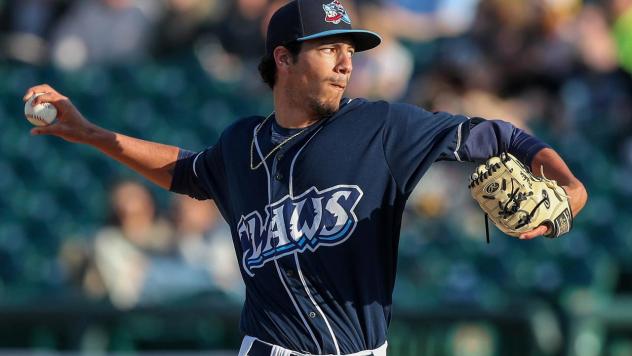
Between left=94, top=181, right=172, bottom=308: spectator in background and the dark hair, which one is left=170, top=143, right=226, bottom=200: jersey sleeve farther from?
left=94, top=181, right=172, bottom=308: spectator in background

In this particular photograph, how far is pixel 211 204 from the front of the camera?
25.4 feet

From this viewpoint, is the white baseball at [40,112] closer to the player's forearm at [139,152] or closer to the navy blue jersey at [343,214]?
the player's forearm at [139,152]

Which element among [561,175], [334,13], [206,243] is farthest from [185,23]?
[561,175]

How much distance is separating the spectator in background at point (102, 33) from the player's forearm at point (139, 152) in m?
5.23

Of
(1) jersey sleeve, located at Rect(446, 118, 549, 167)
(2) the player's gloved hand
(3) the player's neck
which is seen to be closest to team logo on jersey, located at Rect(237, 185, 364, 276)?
(3) the player's neck

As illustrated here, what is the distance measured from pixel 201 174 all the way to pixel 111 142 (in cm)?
35

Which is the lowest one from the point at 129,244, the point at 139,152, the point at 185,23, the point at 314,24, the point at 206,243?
the point at 206,243

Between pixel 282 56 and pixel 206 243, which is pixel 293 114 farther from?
pixel 206 243

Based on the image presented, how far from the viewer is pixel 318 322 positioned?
12.3ft

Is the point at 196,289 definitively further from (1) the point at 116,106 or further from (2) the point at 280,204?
(2) the point at 280,204

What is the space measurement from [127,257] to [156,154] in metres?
3.19

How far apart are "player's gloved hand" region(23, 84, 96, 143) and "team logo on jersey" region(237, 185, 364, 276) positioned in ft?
2.51

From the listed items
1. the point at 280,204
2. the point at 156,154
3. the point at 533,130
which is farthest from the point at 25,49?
the point at 280,204

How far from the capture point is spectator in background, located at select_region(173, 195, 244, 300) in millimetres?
7438
